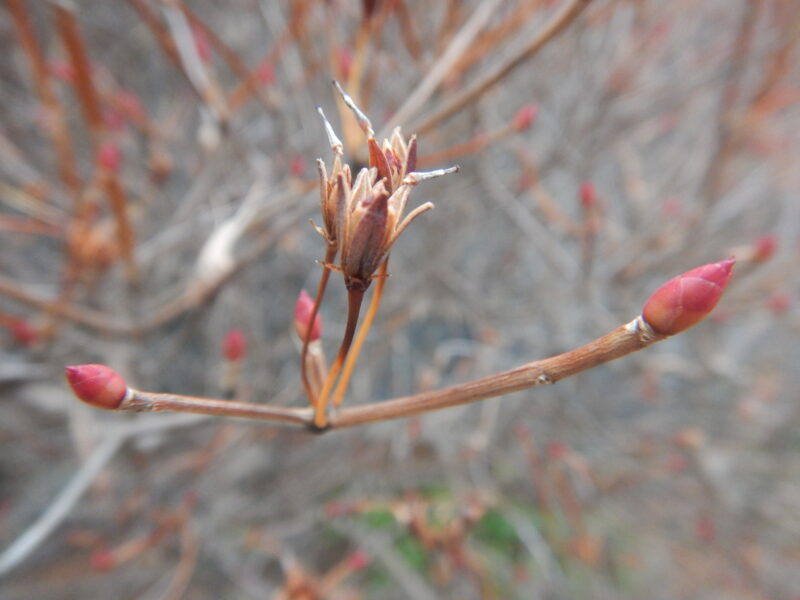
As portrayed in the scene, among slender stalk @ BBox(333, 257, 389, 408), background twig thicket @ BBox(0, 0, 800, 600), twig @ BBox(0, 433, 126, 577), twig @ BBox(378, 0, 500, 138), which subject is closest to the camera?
slender stalk @ BBox(333, 257, 389, 408)

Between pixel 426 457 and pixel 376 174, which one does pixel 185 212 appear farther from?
pixel 426 457

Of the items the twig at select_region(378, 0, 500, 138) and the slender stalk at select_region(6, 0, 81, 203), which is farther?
the slender stalk at select_region(6, 0, 81, 203)

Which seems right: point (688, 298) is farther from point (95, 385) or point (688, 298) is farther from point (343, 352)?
point (95, 385)

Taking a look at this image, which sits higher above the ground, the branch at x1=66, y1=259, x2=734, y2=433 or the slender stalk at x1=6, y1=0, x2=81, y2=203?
the slender stalk at x1=6, y1=0, x2=81, y2=203

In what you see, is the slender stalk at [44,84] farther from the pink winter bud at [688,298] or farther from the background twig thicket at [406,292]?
the pink winter bud at [688,298]

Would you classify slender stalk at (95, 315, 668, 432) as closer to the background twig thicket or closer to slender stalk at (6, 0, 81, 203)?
the background twig thicket

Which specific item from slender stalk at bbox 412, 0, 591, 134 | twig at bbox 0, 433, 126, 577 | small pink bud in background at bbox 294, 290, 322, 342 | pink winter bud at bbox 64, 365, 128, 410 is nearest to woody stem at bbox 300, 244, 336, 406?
small pink bud in background at bbox 294, 290, 322, 342

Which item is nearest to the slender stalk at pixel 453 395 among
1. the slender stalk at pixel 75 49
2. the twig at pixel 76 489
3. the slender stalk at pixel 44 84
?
the twig at pixel 76 489

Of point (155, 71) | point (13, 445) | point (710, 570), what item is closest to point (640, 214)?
point (710, 570)
